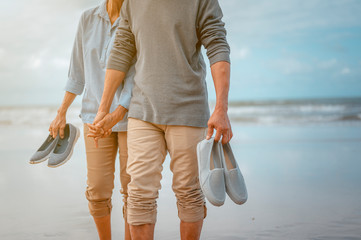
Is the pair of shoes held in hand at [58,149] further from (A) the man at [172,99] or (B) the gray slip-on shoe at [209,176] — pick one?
(B) the gray slip-on shoe at [209,176]

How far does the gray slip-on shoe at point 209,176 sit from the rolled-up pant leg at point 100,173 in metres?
0.72

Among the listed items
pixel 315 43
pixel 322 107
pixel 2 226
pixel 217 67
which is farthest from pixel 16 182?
pixel 315 43

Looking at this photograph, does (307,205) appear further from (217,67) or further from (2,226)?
(2,226)

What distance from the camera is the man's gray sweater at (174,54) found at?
6.19ft

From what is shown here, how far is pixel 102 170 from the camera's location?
2.29 meters

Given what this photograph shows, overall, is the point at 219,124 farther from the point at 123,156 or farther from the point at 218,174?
the point at 123,156

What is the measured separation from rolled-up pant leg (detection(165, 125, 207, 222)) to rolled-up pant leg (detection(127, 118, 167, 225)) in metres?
0.07

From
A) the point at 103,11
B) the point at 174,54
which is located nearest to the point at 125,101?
the point at 174,54

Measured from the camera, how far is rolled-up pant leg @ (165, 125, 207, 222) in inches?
75.4

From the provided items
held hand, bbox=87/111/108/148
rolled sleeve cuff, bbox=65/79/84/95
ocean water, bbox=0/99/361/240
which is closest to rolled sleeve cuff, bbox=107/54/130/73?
held hand, bbox=87/111/108/148

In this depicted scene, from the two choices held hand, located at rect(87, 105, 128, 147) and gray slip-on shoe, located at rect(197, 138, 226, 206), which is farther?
held hand, located at rect(87, 105, 128, 147)

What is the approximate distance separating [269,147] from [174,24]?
5.26 metres

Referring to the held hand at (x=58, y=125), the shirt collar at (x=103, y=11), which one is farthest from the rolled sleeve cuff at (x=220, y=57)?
the held hand at (x=58, y=125)

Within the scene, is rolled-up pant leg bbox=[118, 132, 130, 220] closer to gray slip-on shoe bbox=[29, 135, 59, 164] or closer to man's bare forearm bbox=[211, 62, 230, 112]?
gray slip-on shoe bbox=[29, 135, 59, 164]
